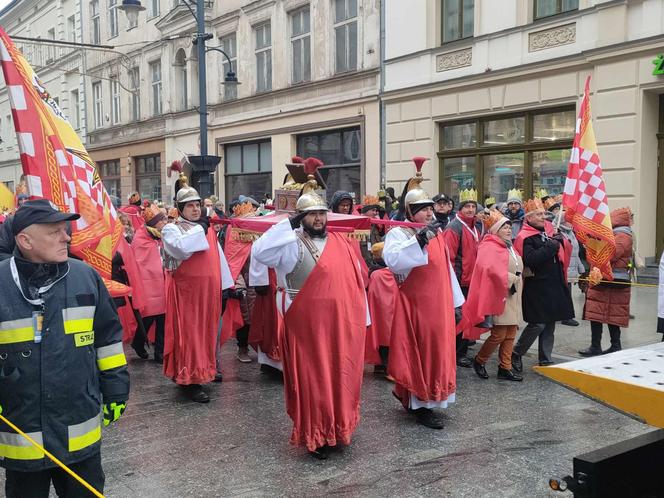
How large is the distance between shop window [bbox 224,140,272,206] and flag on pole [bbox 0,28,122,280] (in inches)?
617

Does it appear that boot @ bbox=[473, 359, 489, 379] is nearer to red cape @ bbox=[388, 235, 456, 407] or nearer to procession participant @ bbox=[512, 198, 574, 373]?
procession participant @ bbox=[512, 198, 574, 373]

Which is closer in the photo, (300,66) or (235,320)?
(235,320)

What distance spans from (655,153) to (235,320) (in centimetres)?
842

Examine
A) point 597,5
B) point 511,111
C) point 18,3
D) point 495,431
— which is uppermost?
point 18,3

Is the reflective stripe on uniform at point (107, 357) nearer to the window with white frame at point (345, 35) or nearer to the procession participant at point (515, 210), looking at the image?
the procession participant at point (515, 210)

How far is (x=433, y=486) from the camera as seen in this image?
159 inches

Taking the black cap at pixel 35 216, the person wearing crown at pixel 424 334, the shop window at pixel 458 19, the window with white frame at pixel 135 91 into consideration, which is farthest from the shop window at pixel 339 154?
the black cap at pixel 35 216

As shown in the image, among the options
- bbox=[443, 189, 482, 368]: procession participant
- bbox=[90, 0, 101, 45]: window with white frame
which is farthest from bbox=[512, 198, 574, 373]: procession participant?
bbox=[90, 0, 101, 45]: window with white frame

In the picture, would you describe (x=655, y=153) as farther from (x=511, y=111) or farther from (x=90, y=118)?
(x=90, y=118)

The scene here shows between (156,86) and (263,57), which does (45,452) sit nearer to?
(263,57)

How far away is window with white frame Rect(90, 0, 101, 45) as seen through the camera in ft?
97.0

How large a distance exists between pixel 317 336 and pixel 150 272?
371cm

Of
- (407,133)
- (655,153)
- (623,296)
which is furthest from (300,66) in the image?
(623,296)

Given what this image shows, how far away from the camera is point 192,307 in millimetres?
6102
